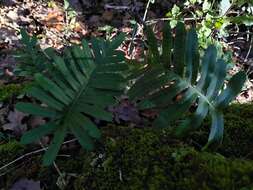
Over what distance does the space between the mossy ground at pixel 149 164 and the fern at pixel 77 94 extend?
0.18m

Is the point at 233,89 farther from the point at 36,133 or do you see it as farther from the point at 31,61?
the point at 31,61

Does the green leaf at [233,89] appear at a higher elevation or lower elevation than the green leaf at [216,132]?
higher

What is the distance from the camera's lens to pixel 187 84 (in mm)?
1901

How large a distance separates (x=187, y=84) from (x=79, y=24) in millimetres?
2646

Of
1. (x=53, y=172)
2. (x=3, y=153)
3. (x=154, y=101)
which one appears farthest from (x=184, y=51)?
(x=3, y=153)

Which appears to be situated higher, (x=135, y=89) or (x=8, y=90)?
(x=135, y=89)

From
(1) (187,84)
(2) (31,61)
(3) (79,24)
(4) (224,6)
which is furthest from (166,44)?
(3) (79,24)

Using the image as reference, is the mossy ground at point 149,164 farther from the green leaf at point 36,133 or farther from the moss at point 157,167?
the green leaf at point 36,133

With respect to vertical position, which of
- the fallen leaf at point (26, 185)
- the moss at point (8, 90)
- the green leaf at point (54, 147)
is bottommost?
the fallen leaf at point (26, 185)

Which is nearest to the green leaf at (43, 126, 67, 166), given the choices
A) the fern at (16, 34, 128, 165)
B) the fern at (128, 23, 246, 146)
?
the fern at (16, 34, 128, 165)

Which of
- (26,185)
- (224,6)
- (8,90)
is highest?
(224,6)

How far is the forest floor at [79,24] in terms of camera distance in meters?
3.84

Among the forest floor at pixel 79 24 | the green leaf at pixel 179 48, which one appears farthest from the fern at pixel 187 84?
the forest floor at pixel 79 24

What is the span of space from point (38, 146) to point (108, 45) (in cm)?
64
